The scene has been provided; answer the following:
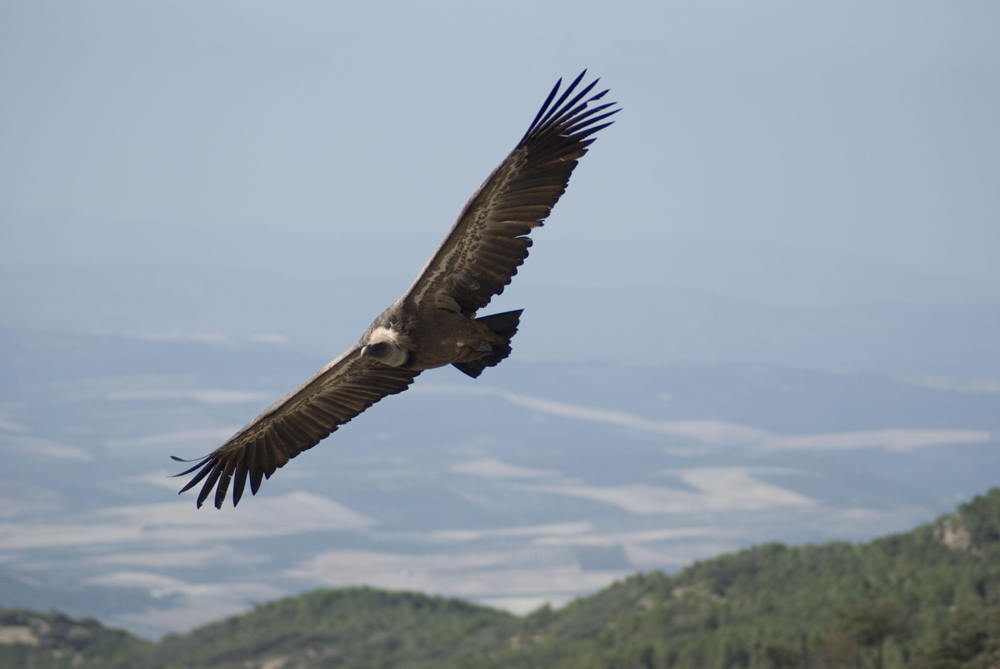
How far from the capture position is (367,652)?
2378 inches

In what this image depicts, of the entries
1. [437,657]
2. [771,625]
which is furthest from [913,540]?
[437,657]

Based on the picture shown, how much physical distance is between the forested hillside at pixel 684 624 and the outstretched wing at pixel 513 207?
17.7 metres

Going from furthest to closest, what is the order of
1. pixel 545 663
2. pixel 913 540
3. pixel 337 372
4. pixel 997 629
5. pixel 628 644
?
pixel 913 540
pixel 545 663
pixel 628 644
pixel 997 629
pixel 337 372

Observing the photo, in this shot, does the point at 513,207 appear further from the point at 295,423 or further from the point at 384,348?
the point at 295,423

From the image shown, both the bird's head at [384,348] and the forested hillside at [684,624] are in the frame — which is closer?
the bird's head at [384,348]

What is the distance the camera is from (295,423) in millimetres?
15555

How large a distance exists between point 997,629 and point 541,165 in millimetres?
19443

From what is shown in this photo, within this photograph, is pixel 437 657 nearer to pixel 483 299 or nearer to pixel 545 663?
pixel 545 663

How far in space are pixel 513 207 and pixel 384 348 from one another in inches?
80.8

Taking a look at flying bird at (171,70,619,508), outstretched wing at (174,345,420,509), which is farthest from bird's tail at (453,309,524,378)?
outstretched wing at (174,345,420,509)

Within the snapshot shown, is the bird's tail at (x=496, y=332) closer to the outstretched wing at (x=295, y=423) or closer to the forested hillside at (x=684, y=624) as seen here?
the outstretched wing at (x=295, y=423)

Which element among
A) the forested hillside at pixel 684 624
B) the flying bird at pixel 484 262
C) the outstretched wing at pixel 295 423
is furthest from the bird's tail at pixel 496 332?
the forested hillside at pixel 684 624

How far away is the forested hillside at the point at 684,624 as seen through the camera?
3422 cm

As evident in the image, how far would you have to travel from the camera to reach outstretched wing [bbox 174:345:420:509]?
49.0 ft
